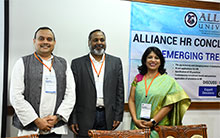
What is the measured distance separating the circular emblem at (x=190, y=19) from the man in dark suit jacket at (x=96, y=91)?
128 cm

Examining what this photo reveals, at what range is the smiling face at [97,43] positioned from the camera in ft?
8.82

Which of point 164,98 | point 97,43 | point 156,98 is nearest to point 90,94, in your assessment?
point 97,43

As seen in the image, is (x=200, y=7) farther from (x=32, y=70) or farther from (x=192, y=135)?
(x=32, y=70)

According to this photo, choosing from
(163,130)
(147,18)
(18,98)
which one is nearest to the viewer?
(163,130)

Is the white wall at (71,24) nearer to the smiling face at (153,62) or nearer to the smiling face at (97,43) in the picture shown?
the smiling face at (97,43)

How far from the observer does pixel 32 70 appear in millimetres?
2459

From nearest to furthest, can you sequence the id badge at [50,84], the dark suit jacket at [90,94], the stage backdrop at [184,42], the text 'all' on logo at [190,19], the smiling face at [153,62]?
the id badge at [50,84], the dark suit jacket at [90,94], the smiling face at [153,62], the stage backdrop at [184,42], the text 'all' on logo at [190,19]

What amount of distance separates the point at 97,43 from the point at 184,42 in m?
1.31

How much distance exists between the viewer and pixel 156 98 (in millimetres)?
2680

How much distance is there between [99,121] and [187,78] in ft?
4.71

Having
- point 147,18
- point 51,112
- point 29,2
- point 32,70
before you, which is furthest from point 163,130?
point 29,2

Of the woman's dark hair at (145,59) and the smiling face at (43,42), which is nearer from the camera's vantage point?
the smiling face at (43,42)

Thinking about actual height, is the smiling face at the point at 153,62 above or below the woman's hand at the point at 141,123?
above

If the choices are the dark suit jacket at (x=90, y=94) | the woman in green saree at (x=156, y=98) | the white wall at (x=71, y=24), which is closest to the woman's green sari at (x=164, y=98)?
the woman in green saree at (x=156, y=98)
